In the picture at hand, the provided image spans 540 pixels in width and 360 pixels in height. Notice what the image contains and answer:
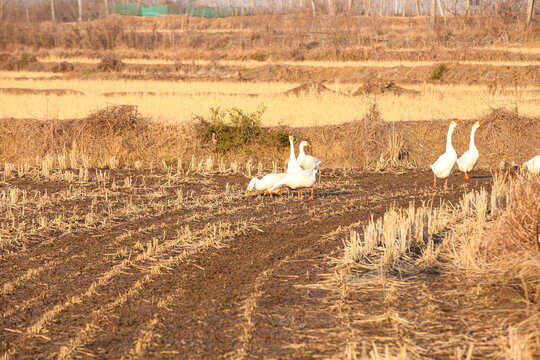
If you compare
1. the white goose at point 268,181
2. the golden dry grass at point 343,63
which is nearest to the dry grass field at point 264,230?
the white goose at point 268,181

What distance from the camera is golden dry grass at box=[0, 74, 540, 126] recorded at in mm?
15312

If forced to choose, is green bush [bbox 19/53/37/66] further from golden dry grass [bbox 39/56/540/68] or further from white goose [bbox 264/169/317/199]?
white goose [bbox 264/169/317/199]

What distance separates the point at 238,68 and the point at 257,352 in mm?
29723

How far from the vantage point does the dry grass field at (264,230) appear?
4613 millimetres

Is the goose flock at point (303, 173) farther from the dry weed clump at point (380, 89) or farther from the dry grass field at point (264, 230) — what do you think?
the dry weed clump at point (380, 89)

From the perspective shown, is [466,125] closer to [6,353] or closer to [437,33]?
[6,353]

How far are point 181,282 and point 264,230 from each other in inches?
83.2

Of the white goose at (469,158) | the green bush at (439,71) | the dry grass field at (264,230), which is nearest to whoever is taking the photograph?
the dry grass field at (264,230)

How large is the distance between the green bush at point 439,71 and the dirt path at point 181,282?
19323mm

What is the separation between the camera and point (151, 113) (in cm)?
1528

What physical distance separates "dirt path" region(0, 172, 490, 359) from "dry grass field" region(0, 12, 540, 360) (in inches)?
0.9

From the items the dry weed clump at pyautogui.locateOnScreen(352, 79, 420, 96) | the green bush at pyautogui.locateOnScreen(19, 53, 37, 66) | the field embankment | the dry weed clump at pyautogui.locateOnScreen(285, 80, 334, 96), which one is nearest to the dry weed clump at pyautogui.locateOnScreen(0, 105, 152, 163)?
the field embankment

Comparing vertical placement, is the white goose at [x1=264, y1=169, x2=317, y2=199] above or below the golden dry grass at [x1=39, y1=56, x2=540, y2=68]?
below

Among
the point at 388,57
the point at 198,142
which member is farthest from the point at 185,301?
the point at 388,57
